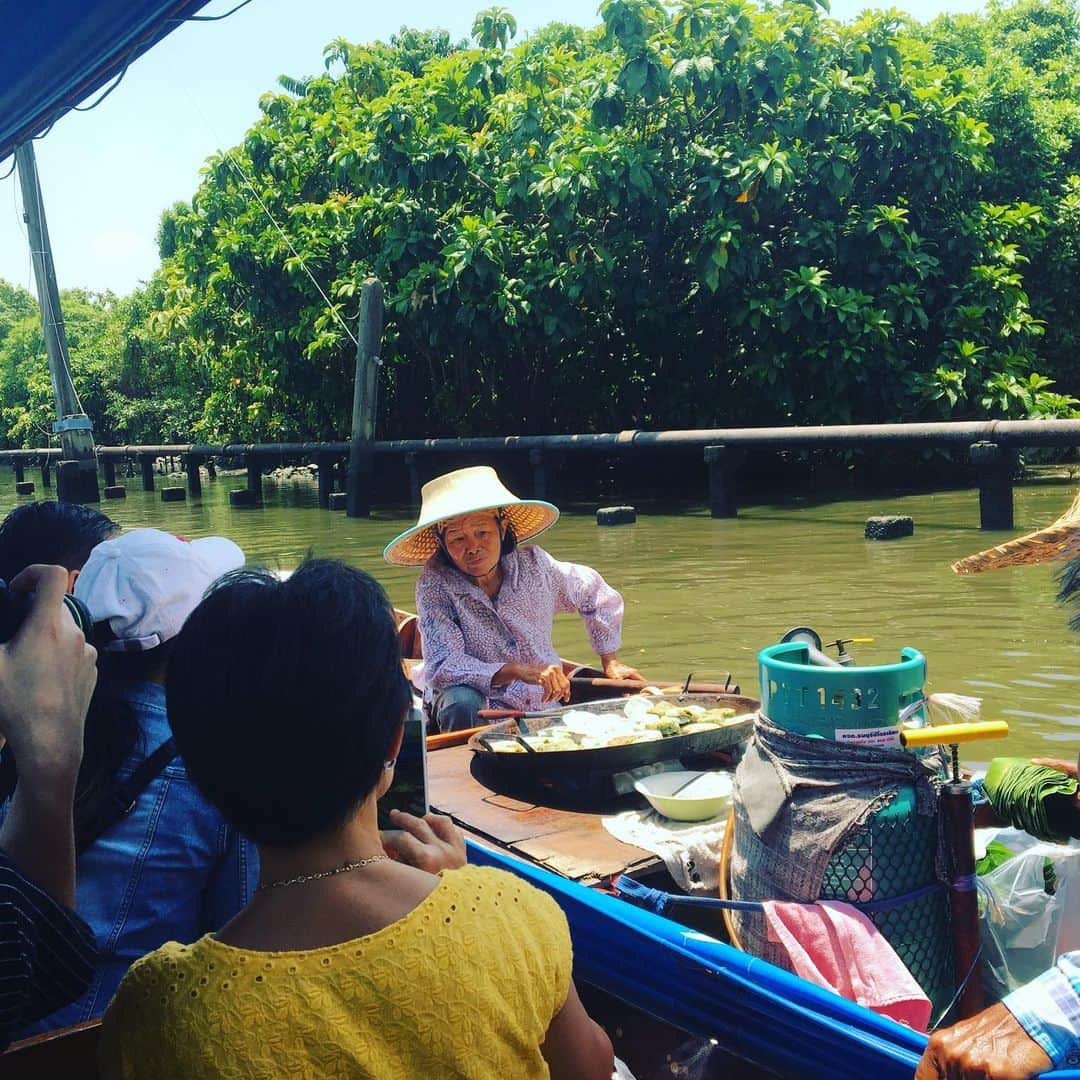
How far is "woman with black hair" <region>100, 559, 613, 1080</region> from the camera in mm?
1200

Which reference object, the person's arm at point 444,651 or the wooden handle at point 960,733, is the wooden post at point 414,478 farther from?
the wooden handle at point 960,733

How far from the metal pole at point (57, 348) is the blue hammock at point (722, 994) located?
11.7 metres

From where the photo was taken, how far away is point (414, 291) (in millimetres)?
14633

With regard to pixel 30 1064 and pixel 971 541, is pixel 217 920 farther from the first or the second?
pixel 971 541

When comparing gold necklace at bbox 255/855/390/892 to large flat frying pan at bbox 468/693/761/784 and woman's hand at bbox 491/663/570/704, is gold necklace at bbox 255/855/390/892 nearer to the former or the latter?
large flat frying pan at bbox 468/693/761/784

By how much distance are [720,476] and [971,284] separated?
395cm

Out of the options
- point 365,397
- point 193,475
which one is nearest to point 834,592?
point 365,397

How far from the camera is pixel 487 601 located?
428 cm

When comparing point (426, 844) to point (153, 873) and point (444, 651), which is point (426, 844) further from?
point (444, 651)

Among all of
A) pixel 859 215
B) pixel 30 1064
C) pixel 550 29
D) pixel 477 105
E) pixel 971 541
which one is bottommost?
pixel 971 541

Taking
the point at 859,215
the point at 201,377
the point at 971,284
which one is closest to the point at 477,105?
the point at 859,215

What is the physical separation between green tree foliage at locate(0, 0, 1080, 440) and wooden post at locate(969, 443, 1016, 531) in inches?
125

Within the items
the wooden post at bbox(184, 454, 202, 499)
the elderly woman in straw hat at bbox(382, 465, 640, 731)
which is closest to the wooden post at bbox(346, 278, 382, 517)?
the wooden post at bbox(184, 454, 202, 499)

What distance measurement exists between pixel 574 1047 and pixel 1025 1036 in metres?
0.59
